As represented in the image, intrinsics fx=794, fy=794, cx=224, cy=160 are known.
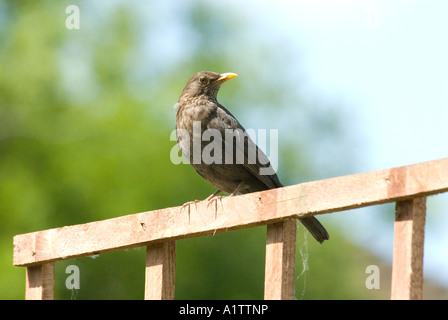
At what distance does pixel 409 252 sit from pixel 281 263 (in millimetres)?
618

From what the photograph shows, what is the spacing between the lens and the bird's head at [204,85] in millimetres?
6488

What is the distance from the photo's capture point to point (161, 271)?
3713 millimetres

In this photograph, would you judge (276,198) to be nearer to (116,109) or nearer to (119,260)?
(119,260)

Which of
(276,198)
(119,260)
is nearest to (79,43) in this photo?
(119,260)

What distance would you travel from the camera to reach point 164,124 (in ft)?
55.7

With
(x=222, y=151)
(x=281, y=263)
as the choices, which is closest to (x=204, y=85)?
(x=222, y=151)

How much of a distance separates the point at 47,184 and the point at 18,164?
55.8 inches

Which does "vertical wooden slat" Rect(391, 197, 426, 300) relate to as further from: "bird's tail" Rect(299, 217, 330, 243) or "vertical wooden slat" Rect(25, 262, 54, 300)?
"vertical wooden slat" Rect(25, 262, 54, 300)

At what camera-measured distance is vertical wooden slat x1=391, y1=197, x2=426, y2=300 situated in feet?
9.23

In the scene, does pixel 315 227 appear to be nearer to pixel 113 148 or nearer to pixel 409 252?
pixel 409 252

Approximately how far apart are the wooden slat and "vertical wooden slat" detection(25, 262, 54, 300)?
0.06 meters

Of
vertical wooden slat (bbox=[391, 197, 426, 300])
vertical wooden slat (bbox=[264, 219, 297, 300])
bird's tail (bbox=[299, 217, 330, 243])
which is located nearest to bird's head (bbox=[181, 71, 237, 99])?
bird's tail (bbox=[299, 217, 330, 243])

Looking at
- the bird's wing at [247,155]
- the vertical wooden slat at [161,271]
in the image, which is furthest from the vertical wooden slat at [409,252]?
the bird's wing at [247,155]

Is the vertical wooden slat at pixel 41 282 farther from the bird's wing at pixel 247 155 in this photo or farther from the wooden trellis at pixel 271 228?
the bird's wing at pixel 247 155
